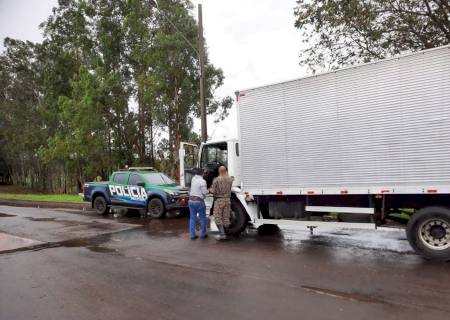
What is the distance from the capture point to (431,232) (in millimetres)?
7121

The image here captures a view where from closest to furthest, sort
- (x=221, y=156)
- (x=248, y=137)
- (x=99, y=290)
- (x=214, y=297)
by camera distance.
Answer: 1. (x=214, y=297)
2. (x=99, y=290)
3. (x=248, y=137)
4. (x=221, y=156)

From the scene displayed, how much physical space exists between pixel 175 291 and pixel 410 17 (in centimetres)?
1232

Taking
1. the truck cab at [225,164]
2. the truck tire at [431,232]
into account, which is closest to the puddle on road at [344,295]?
Answer: the truck tire at [431,232]

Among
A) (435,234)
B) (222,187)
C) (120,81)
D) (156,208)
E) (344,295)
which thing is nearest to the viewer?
(344,295)

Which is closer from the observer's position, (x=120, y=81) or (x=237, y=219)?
(x=237, y=219)

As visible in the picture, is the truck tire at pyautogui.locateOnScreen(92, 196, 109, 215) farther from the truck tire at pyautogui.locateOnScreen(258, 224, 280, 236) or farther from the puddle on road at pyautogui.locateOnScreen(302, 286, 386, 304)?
the puddle on road at pyautogui.locateOnScreen(302, 286, 386, 304)

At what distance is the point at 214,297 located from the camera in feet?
17.6

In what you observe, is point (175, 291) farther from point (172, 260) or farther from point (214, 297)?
point (172, 260)

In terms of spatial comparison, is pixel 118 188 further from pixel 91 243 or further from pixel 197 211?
pixel 197 211

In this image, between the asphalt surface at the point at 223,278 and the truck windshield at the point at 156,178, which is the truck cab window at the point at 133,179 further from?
the asphalt surface at the point at 223,278

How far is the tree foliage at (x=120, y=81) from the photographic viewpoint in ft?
77.6

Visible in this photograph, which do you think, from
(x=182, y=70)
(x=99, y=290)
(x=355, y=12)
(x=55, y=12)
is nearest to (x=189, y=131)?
(x=182, y=70)

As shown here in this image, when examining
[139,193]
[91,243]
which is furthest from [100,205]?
[91,243]

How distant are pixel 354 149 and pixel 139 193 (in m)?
8.85
